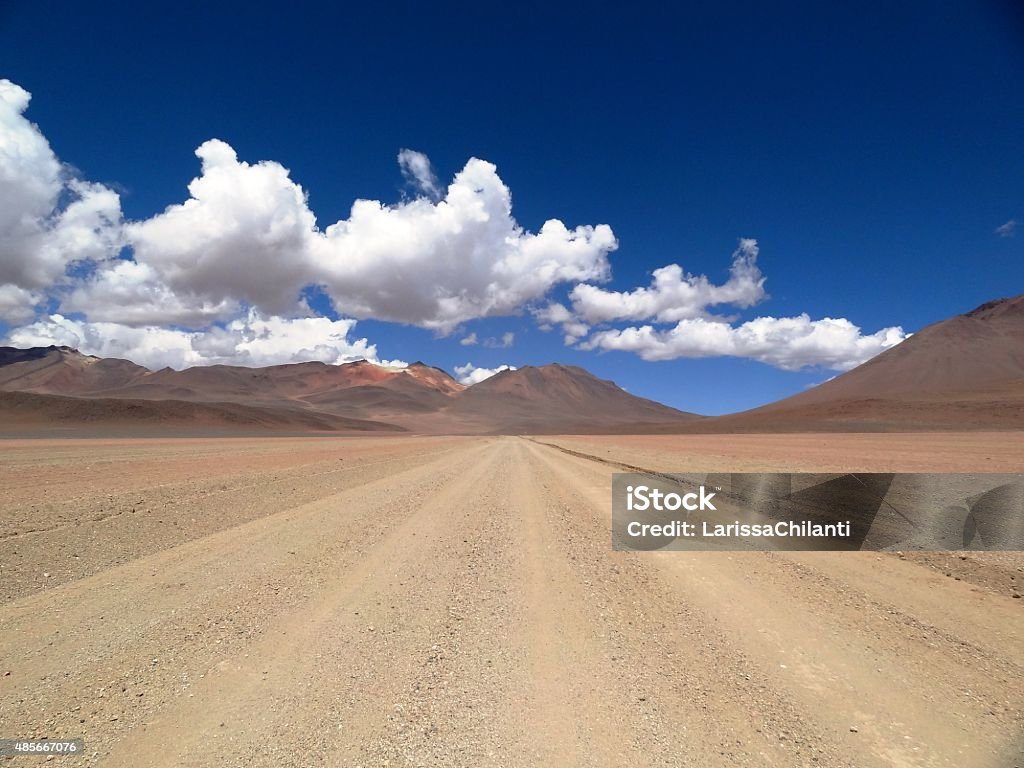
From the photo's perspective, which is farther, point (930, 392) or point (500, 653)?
point (930, 392)

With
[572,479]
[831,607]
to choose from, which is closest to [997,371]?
[572,479]

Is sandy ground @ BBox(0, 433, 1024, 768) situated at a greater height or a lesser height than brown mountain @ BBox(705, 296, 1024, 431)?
lesser

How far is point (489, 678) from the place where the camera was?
4.30 m

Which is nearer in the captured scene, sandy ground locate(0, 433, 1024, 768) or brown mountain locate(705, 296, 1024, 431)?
sandy ground locate(0, 433, 1024, 768)

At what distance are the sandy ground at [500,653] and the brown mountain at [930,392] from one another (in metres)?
90.2

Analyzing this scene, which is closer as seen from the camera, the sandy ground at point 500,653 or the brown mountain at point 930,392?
the sandy ground at point 500,653

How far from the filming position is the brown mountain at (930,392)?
84.5m

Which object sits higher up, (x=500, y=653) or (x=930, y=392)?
(x=930, y=392)

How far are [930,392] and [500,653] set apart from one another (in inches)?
5404

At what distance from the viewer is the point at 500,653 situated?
4762 millimetres

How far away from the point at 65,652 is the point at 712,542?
28.7 ft

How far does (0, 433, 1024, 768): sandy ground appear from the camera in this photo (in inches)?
136

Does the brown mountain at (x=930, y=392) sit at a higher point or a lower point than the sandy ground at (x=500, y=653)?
higher

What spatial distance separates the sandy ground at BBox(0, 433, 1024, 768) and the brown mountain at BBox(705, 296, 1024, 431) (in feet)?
296
